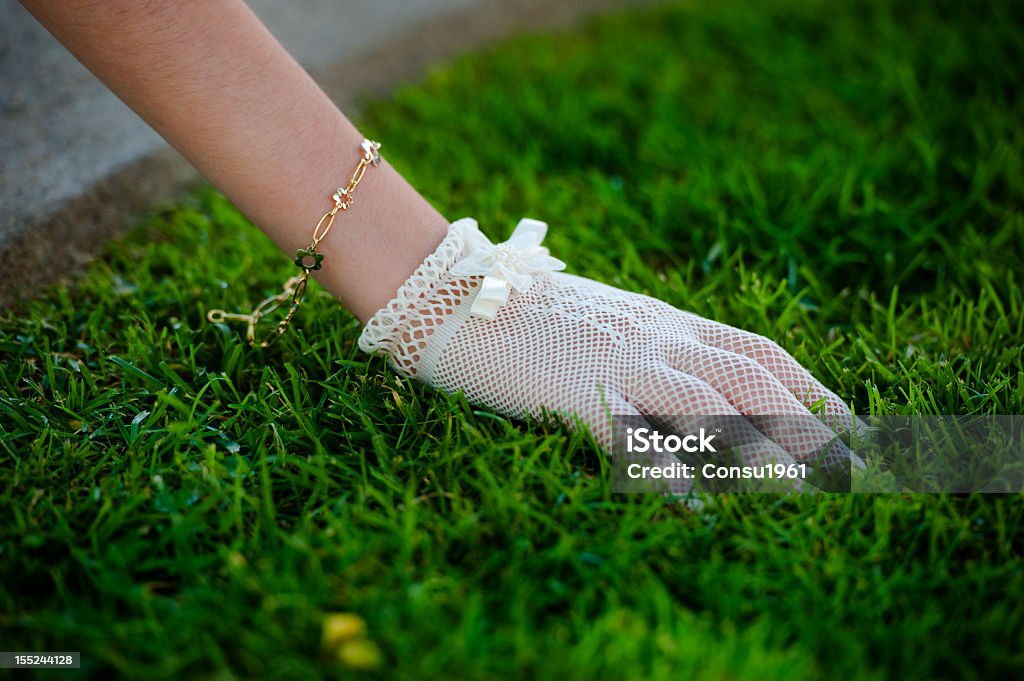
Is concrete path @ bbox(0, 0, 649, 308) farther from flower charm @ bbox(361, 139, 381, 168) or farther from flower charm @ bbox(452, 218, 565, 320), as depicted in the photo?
flower charm @ bbox(452, 218, 565, 320)

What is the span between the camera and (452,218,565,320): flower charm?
4.75 ft

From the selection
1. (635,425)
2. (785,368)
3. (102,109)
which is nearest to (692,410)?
(635,425)

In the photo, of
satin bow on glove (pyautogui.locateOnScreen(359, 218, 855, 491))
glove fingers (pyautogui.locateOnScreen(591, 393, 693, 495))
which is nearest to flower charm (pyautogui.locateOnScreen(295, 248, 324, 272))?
satin bow on glove (pyautogui.locateOnScreen(359, 218, 855, 491))

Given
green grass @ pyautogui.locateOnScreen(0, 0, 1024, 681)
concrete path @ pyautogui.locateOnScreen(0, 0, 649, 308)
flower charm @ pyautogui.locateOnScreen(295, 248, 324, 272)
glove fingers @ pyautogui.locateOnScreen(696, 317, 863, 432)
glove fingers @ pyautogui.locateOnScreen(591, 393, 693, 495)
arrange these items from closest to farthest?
green grass @ pyautogui.locateOnScreen(0, 0, 1024, 681)
glove fingers @ pyautogui.locateOnScreen(591, 393, 693, 495)
glove fingers @ pyautogui.locateOnScreen(696, 317, 863, 432)
flower charm @ pyautogui.locateOnScreen(295, 248, 324, 272)
concrete path @ pyautogui.locateOnScreen(0, 0, 649, 308)

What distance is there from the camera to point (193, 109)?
4.75ft

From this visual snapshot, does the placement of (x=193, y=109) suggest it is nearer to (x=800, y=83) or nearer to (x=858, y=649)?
(x=858, y=649)

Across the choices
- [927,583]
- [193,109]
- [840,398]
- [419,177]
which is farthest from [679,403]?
[419,177]

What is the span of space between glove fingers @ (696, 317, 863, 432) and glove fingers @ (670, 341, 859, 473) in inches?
1.4

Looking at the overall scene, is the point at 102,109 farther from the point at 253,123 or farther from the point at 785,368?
the point at 785,368

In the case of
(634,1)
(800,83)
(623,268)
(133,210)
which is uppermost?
(634,1)

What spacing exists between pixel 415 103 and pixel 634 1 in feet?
4.95

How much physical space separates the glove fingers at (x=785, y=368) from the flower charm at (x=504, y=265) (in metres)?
0.32

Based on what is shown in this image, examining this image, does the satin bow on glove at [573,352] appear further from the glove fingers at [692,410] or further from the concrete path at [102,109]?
the concrete path at [102,109]

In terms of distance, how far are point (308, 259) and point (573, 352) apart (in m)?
0.53
